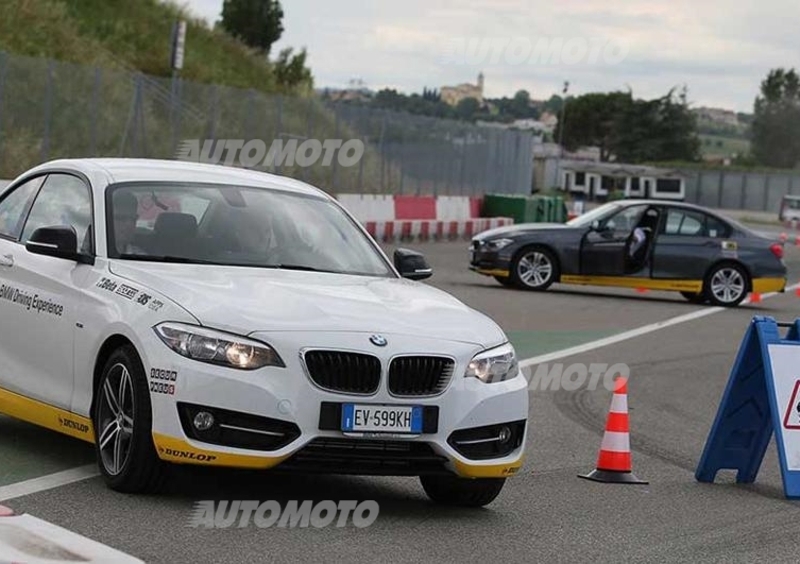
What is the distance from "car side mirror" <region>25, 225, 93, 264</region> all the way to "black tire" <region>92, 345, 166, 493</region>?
2.48ft

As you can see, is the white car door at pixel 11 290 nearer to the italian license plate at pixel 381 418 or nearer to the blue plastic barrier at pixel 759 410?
the italian license plate at pixel 381 418

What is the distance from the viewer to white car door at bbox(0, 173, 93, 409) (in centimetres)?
870

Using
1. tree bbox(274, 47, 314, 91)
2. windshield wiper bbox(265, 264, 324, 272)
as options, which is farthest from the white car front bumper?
tree bbox(274, 47, 314, 91)

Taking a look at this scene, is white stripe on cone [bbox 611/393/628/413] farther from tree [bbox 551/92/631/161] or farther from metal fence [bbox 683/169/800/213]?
tree [bbox 551/92/631/161]

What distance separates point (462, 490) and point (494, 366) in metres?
0.69

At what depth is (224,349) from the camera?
25.2 feet

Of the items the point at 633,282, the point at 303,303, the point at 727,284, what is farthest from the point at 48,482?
the point at 727,284

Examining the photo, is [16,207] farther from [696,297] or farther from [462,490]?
[696,297]

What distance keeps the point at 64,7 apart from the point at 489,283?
81.7 ft

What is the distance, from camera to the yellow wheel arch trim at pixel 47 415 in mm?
8500

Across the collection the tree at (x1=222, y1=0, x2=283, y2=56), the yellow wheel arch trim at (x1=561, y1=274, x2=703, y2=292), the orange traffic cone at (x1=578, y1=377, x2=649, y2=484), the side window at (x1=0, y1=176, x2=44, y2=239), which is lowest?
the yellow wheel arch trim at (x1=561, y1=274, x2=703, y2=292)

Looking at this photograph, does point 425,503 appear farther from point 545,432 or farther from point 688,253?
point 688,253

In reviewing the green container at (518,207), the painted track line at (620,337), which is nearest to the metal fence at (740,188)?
the green container at (518,207)

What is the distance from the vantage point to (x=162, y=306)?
7.97m
